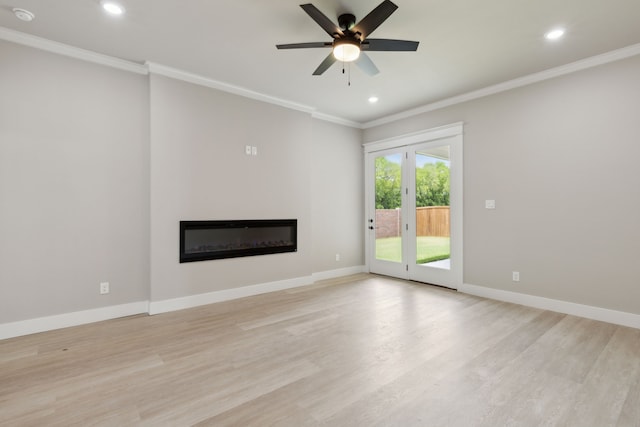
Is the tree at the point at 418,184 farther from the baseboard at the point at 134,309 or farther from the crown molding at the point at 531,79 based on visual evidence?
the baseboard at the point at 134,309

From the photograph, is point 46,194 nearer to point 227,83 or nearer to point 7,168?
point 7,168

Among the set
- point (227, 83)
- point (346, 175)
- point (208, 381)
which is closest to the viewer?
point (208, 381)

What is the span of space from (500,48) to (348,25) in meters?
1.73

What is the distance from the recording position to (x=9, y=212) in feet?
9.74

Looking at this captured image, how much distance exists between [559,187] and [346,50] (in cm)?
302

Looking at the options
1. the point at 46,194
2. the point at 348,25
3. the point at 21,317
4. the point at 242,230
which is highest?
the point at 348,25

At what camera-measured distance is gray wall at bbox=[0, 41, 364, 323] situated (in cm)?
303

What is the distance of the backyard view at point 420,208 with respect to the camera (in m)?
4.80

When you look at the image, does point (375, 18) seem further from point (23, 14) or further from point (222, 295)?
point (222, 295)

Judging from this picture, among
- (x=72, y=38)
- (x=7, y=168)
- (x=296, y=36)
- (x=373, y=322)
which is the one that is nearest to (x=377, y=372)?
(x=373, y=322)

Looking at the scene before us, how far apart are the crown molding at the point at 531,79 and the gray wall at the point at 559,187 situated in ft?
0.22

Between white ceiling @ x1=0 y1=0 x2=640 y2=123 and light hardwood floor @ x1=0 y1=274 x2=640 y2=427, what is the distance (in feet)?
9.46

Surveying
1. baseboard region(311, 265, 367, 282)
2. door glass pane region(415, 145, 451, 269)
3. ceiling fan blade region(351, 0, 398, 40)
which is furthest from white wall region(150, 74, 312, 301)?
ceiling fan blade region(351, 0, 398, 40)

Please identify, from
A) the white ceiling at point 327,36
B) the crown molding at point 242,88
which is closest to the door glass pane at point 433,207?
the crown molding at point 242,88
